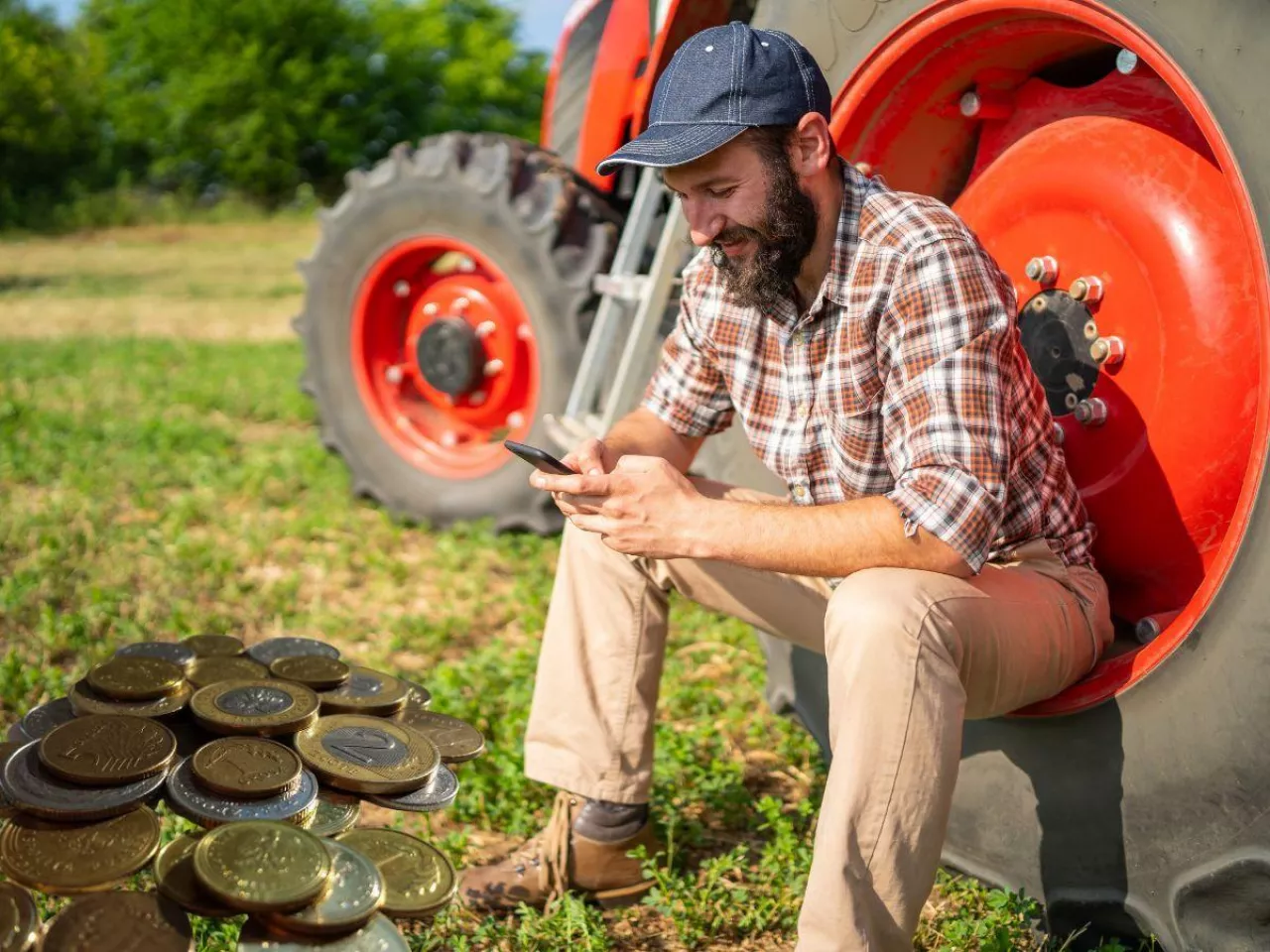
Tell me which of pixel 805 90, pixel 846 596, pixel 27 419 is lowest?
pixel 27 419

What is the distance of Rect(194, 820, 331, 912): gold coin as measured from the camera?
170 centimetres

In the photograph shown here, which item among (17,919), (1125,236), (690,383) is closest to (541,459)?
(690,383)

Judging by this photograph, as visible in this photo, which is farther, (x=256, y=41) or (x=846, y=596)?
(x=256, y=41)

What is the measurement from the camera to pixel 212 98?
33.2 m

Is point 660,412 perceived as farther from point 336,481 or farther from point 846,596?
point 336,481

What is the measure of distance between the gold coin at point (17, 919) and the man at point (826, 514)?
0.87m

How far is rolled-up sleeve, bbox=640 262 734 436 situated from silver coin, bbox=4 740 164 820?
1216mm

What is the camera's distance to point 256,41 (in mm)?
33969

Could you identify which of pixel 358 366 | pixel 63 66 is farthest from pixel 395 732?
pixel 63 66

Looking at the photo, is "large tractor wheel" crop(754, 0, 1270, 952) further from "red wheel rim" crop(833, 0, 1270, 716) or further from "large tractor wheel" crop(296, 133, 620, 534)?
"large tractor wheel" crop(296, 133, 620, 534)

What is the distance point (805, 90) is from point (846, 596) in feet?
2.90

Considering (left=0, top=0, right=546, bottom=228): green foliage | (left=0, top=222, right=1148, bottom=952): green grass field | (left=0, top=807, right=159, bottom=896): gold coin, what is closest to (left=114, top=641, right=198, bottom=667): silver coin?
(left=0, top=222, right=1148, bottom=952): green grass field

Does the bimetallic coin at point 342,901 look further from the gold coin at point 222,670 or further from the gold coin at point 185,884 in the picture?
the gold coin at point 222,670

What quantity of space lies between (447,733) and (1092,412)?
55.2 inches
